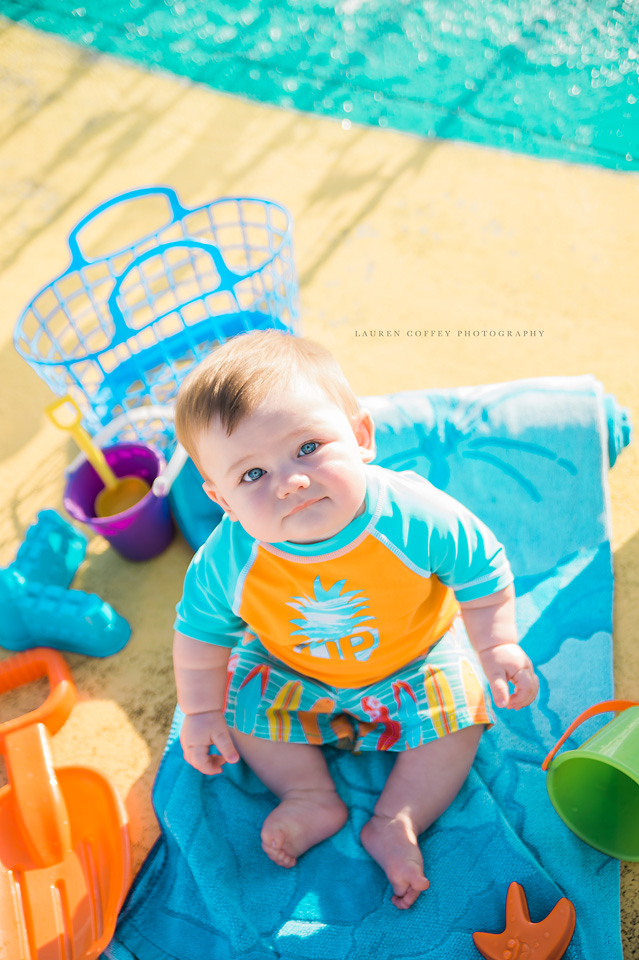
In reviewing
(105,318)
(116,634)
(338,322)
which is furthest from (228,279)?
(116,634)

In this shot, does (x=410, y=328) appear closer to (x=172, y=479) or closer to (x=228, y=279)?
(x=228, y=279)

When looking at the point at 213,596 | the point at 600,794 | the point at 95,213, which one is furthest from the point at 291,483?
the point at 95,213

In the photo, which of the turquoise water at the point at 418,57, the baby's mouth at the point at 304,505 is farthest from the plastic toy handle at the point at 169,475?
the turquoise water at the point at 418,57

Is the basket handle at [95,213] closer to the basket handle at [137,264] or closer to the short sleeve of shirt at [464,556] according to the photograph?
the basket handle at [137,264]

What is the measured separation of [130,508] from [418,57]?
174 centimetres

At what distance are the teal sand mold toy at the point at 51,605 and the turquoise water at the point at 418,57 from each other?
59.2 inches

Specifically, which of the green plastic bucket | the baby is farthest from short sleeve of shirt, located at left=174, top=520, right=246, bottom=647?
the green plastic bucket

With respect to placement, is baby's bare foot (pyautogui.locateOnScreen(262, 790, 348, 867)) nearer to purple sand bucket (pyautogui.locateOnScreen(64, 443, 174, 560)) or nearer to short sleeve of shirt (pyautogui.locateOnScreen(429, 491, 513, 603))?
short sleeve of shirt (pyautogui.locateOnScreen(429, 491, 513, 603))

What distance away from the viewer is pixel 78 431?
1225mm

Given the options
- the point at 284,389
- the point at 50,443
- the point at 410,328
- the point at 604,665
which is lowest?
the point at 604,665

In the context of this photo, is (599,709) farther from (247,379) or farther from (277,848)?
(247,379)

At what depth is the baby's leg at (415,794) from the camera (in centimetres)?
95

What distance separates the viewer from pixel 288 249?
4.63 ft

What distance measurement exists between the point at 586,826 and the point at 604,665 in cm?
23
